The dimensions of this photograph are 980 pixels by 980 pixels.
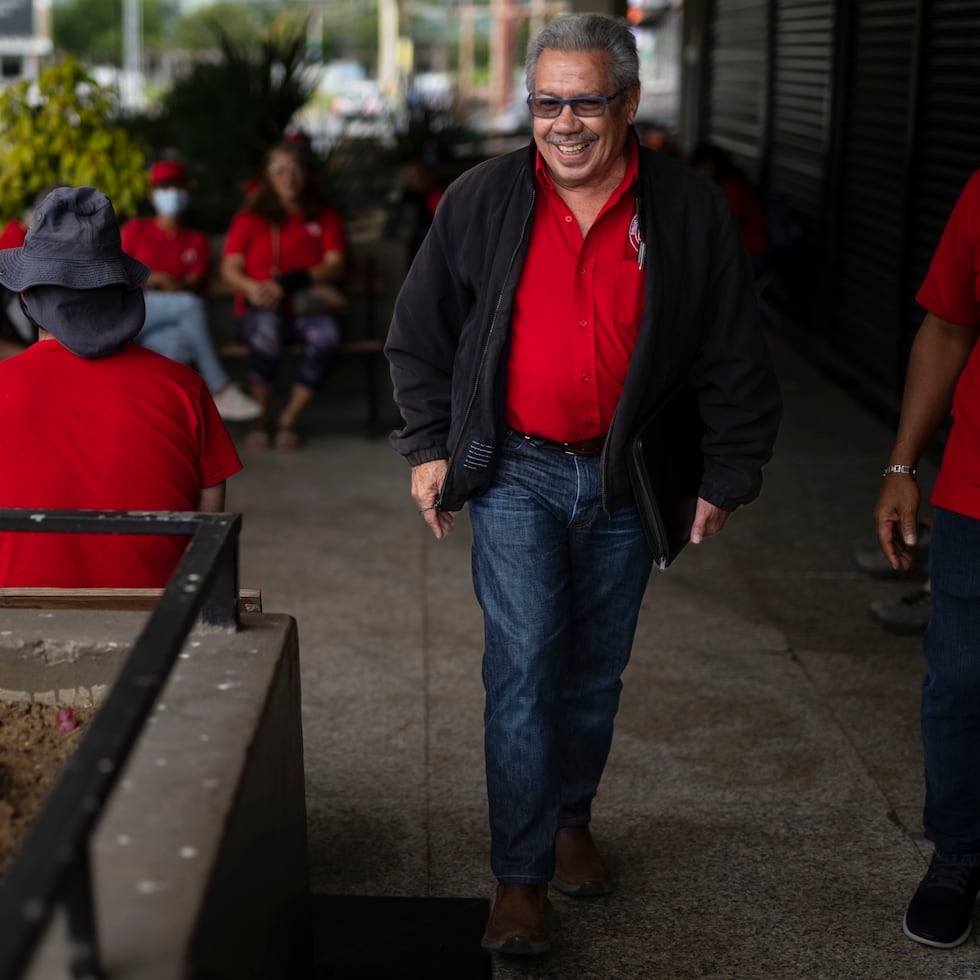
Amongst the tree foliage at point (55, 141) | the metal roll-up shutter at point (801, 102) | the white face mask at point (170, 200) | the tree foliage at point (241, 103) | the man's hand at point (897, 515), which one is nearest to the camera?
the man's hand at point (897, 515)

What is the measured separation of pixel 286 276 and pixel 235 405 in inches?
30.6

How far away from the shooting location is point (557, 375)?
2818mm

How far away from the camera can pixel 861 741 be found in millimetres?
4156

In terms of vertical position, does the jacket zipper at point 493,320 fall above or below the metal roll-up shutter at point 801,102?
below

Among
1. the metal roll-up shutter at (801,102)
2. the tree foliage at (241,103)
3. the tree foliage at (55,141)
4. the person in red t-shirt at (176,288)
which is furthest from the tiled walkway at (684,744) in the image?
the tree foliage at (241,103)

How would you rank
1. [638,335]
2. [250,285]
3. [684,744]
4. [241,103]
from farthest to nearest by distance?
[241,103] → [250,285] → [684,744] → [638,335]

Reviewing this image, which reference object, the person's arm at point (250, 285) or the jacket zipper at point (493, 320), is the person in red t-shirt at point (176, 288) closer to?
the person's arm at point (250, 285)

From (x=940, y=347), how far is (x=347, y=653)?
2.46 metres

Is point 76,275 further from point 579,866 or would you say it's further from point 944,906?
point 944,906

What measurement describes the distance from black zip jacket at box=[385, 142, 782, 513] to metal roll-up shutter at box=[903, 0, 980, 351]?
4.58 meters

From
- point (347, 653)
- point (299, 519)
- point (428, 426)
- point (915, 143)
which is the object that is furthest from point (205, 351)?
point (428, 426)

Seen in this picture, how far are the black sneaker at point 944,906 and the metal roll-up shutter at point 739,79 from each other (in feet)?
34.2

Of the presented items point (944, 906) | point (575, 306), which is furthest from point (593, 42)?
point (944, 906)

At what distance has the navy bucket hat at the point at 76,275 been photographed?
2.85 m
